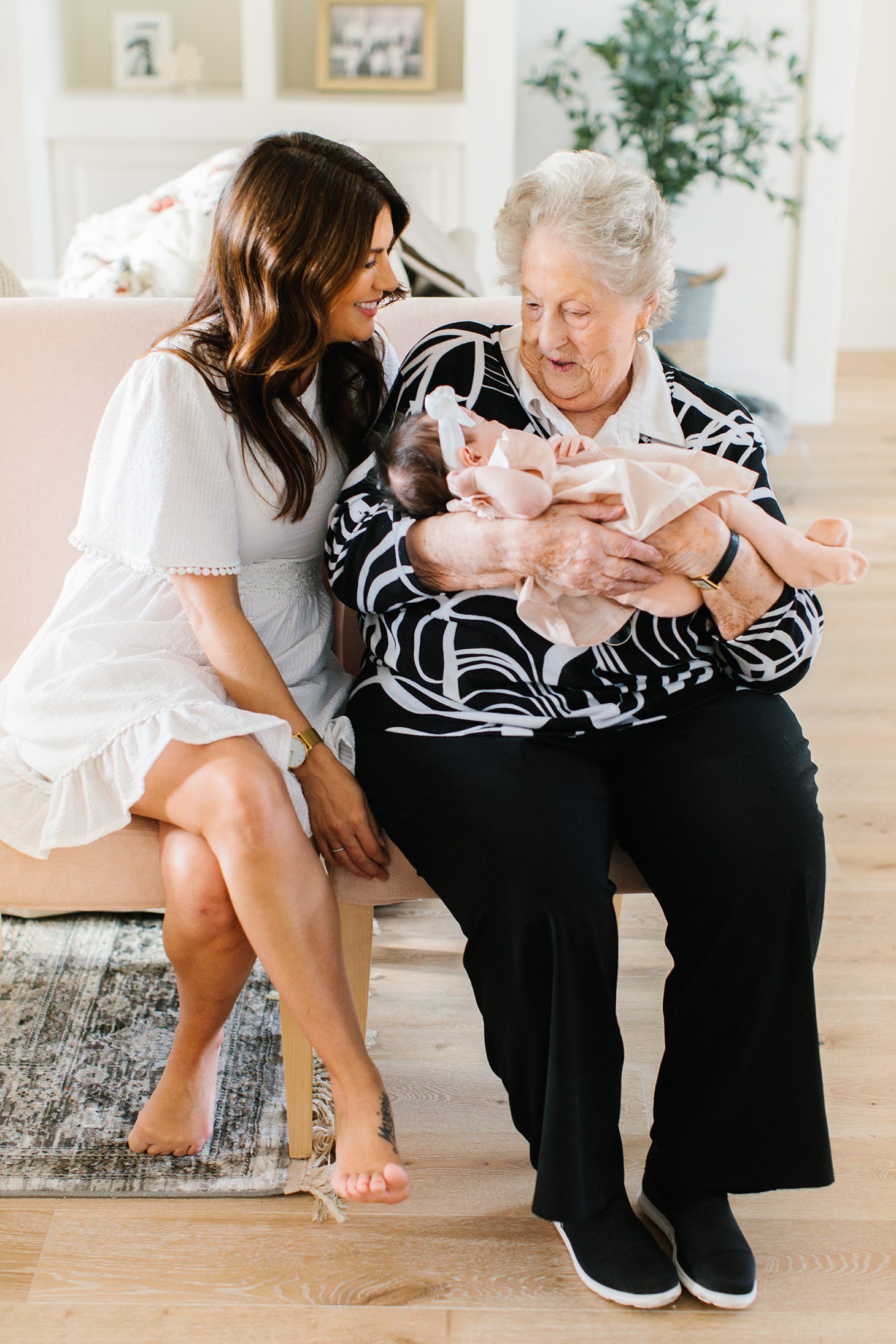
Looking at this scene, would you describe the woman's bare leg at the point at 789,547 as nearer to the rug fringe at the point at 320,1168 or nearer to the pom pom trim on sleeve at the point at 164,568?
the pom pom trim on sleeve at the point at 164,568

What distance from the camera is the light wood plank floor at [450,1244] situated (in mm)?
1296

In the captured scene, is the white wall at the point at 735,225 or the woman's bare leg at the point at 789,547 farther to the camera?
the white wall at the point at 735,225

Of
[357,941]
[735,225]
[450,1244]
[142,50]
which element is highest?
[142,50]

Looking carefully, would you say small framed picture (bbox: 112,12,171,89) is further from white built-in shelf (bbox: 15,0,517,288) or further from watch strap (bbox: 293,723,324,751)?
watch strap (bbox: 293,723,324,751)

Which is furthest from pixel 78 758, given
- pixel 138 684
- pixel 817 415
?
pixel 817 415

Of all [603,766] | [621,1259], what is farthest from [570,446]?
[621,1259]

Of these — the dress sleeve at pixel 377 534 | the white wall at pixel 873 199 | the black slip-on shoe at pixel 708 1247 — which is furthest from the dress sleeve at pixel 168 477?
the white wall at pixel 873 199

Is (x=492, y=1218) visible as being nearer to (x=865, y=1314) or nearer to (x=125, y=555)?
(x=865, y=1314)

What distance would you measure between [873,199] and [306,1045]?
20.9 ft

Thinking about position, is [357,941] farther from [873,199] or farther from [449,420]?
[873,199]

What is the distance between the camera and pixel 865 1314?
1316 millimetres

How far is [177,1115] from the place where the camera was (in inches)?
59.2

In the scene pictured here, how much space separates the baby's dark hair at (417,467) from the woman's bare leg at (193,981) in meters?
0.46

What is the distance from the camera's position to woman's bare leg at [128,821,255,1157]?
1.32m
